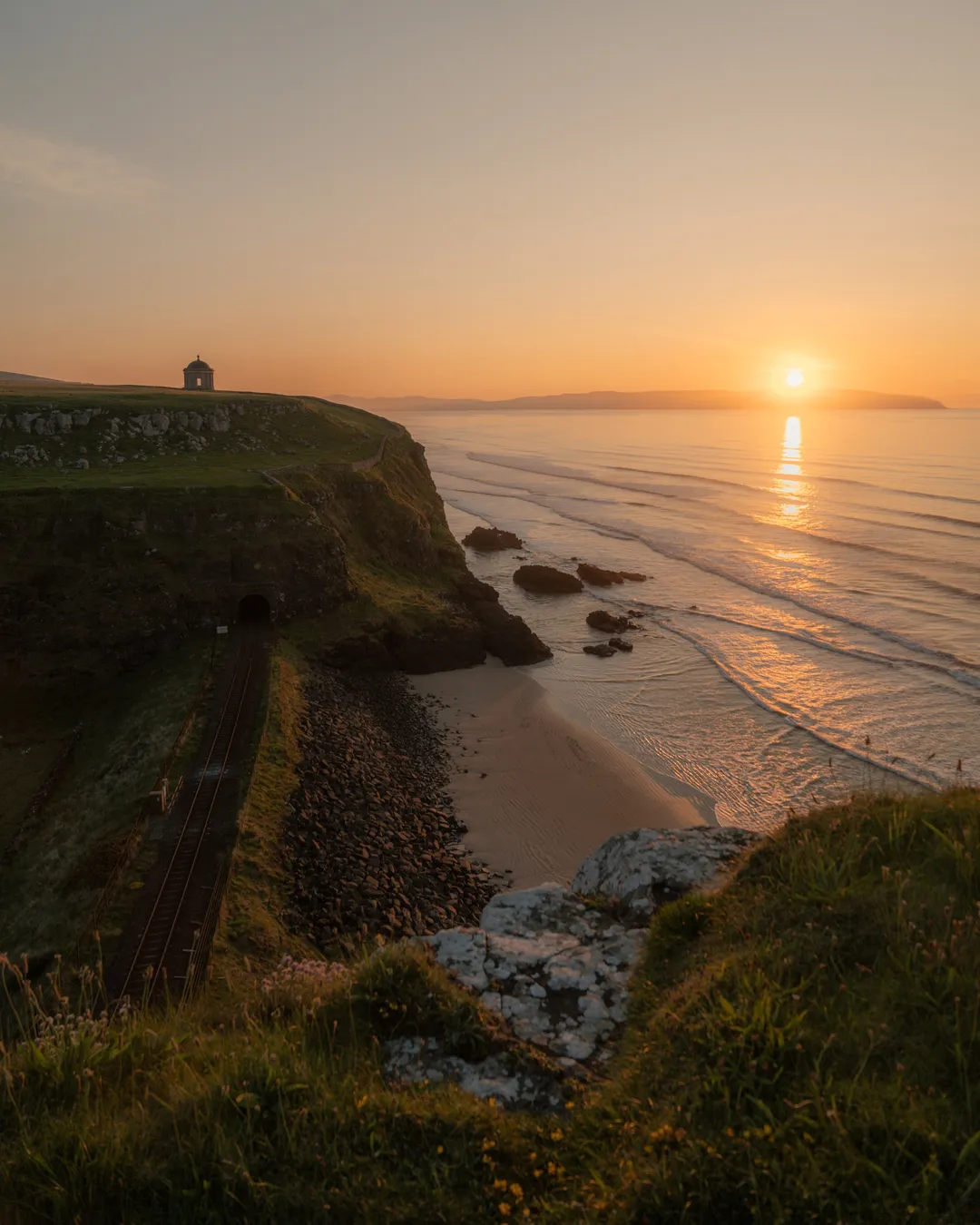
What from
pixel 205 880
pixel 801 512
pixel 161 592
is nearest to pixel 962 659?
pixel 205 880

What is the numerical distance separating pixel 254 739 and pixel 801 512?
85.4 metres

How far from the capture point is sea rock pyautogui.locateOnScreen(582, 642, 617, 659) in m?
42.9

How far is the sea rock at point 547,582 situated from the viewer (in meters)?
57.4

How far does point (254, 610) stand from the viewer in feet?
126

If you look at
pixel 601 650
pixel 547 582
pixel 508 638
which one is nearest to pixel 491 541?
pixel 547 582

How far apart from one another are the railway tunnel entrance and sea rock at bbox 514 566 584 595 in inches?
1014

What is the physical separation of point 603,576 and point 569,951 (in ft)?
174

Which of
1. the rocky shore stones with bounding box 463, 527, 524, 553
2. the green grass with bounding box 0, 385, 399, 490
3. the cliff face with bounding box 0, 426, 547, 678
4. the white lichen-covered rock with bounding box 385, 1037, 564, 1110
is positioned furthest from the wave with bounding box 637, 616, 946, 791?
the rocky shore stones with bounding box 463, 527, 524, 553

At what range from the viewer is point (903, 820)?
296 inches

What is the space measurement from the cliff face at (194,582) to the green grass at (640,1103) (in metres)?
29.7

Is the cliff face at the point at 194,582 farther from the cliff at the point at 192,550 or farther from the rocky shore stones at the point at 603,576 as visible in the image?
the rocky shore stones at the point at 603,576

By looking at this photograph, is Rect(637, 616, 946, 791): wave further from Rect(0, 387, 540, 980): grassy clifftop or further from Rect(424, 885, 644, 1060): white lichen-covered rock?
Rect(424, 885, 644, 1060): white lichen-covered rock

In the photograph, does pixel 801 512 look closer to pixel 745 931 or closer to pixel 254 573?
pixel 254 573

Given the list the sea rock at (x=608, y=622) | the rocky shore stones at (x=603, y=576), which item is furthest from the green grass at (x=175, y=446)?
the sea rock at (x=608, y=622)
